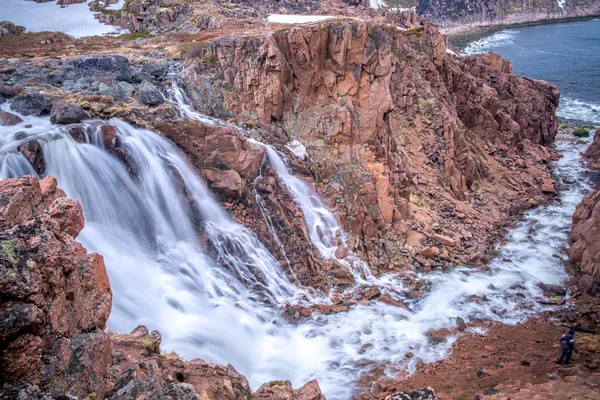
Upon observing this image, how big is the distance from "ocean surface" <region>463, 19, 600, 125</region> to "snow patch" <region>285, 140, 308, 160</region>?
120 ft

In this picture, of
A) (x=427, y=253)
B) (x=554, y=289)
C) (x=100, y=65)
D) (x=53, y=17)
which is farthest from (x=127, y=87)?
(x=53, y=17)

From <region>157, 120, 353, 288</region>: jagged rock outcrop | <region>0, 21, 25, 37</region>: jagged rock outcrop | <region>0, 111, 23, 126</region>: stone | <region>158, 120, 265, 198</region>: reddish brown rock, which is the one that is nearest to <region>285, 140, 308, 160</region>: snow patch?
<region>157, 120, 353, 288</region>: jagged rock outcrop

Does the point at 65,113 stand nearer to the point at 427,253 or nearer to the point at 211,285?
the point at 211,285

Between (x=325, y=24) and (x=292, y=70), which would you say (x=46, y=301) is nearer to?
(x=292, y=70)

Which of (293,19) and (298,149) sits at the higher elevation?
(293,19)

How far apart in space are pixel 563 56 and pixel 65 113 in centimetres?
→ 7475

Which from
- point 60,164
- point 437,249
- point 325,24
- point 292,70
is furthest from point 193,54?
point 437,249

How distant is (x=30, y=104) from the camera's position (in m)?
16.8

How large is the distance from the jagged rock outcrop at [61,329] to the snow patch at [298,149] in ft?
44.2

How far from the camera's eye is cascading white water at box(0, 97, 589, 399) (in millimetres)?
13133

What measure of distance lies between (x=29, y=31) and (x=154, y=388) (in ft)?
118

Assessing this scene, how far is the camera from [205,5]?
107 ft

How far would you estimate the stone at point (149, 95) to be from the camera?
1886 cm

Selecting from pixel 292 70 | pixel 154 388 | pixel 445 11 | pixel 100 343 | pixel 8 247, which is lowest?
pixel 154 388
